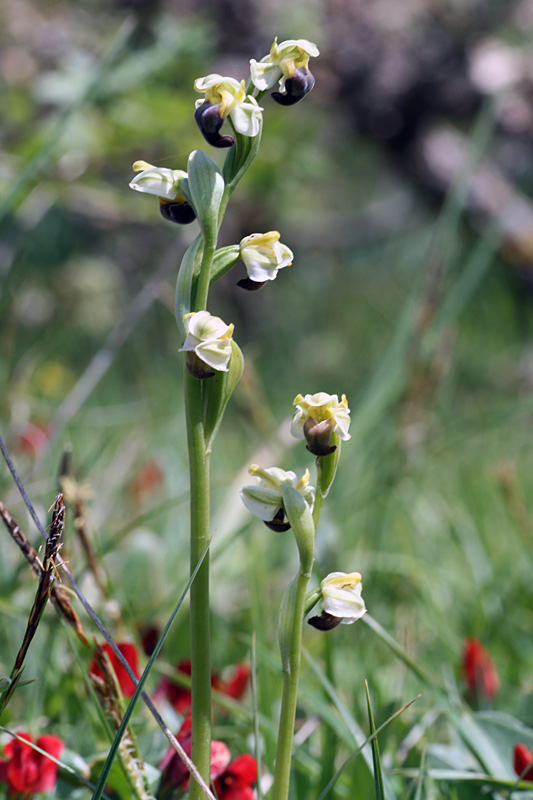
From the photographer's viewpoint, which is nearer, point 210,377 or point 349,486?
point 210,377

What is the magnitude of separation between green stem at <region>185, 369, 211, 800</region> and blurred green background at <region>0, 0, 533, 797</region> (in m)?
0.21

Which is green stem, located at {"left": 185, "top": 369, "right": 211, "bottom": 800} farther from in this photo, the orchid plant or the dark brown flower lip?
the dark brown flower lip

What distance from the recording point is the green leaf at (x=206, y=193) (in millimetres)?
386

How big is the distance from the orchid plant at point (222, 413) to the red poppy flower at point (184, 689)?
0.86ft

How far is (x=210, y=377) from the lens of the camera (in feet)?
1.26

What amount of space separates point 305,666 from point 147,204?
1.08 meters

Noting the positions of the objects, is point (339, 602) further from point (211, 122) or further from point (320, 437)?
point (211, 122)

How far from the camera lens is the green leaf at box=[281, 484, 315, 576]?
0.38 meters

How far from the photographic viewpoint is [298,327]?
10.2 ft

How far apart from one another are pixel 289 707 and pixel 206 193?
0.29 m

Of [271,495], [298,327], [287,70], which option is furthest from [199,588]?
[298,327]

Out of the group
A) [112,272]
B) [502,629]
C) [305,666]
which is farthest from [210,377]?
[112,272]

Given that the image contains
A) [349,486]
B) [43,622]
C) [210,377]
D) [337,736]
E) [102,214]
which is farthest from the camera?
[102,214]

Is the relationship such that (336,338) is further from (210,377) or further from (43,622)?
(210,377)
